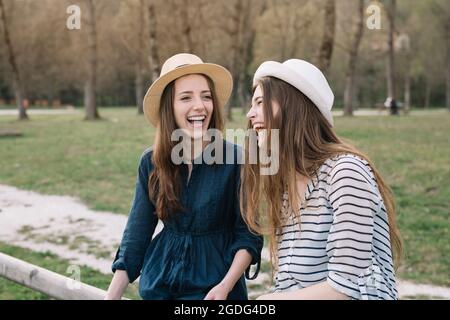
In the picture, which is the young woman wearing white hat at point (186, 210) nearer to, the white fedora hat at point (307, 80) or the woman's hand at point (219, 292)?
the woman's hand at point (219, 292)

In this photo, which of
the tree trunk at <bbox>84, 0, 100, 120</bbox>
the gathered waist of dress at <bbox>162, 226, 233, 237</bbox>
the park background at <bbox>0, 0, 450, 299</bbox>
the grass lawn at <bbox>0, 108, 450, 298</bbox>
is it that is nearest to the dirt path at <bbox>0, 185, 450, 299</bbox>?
the park background at <bbox>0, 0, 450, 299</bbox>

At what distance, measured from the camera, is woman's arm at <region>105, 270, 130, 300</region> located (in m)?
2.46

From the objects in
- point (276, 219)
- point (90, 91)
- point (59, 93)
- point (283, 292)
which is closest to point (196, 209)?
point (276, 219)

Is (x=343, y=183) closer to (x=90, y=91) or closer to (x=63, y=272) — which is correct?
(x=63, y=272)

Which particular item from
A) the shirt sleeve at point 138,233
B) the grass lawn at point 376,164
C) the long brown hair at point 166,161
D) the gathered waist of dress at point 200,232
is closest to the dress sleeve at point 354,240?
the gathered waist of dress at point 200,232

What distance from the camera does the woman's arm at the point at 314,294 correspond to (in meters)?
1.90

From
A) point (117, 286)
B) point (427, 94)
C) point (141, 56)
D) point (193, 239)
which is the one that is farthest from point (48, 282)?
point (427, 94)

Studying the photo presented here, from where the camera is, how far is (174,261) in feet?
8.24

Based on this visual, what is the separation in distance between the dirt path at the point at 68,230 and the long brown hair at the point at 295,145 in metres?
2.56

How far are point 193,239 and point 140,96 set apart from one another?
3272 centimetres

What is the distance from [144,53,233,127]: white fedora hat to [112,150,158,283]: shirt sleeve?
11.3 inches

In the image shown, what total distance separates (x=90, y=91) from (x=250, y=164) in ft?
78.3

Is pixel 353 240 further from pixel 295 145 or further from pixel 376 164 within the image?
pixel 376 164

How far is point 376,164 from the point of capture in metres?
9.56
